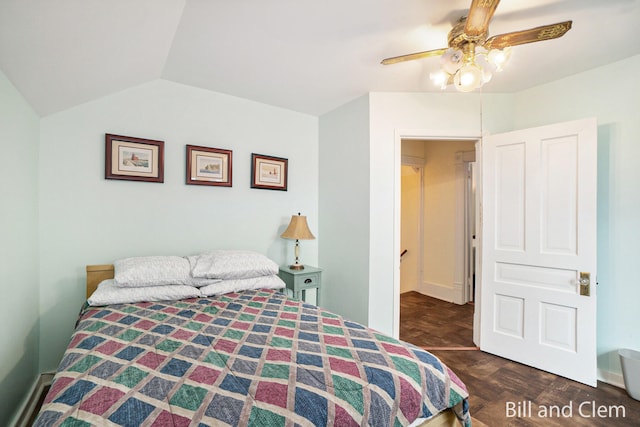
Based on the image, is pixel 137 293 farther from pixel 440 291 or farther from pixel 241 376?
pixel 440 291

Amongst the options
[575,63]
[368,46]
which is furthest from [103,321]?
[575,63]

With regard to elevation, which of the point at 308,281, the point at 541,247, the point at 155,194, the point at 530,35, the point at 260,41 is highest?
the point at 260,41

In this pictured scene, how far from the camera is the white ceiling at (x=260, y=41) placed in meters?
1.49

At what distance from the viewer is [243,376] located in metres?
1.10

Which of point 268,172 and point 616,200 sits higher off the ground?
point 268,172

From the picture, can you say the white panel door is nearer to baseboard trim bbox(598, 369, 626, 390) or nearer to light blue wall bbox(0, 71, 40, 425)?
baseboard trim bbox(598, 369, 626, 390)

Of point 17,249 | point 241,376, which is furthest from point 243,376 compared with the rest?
point 17,249

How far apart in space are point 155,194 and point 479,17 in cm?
262

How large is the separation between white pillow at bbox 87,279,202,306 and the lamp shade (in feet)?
3.66

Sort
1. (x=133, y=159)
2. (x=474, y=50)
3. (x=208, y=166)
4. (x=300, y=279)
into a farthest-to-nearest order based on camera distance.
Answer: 1. (x=300, y=279)
2. (x=208, y=166)
3. (x=133, y=159)
4. (x=474, y=50)


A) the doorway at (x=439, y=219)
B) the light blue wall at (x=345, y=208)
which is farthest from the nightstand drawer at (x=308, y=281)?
the doorway at (x=439, y=219)

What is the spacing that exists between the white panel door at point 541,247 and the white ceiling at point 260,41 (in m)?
0.65

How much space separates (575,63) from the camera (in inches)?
92.1

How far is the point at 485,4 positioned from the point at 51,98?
264 centimetres
